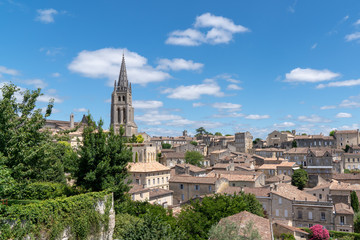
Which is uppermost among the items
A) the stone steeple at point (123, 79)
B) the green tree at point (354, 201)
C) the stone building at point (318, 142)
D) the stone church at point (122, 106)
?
the stone steeple at point (123, 79)

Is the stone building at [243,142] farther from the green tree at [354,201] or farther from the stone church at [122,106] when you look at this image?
the green tree at [354,201]

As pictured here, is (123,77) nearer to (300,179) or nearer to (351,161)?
(300,179)

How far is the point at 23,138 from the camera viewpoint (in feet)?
46.2

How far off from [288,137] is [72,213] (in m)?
112

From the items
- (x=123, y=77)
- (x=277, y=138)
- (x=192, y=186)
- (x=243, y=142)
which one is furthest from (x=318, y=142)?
(x=123, y=77)

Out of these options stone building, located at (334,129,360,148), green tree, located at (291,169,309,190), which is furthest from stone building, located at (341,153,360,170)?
green tree, located at (291,169,309,190)

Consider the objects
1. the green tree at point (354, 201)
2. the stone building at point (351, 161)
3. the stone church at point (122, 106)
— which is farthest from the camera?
the stone church at point (122, 106)

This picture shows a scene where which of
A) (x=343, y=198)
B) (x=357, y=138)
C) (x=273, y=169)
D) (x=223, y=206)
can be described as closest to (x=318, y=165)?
(x=273, y=169)

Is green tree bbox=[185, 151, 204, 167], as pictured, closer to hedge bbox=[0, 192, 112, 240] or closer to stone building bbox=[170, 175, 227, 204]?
stone building bbox=[170, 175, 227, 204]

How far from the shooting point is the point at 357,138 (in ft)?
326

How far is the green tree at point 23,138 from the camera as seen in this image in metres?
13.6

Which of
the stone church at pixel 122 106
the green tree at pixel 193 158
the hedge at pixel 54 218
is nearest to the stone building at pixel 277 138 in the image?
the green tree at pixel 193 158

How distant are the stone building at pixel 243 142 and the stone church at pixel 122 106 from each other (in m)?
45.3

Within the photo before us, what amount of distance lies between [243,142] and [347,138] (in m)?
37.3
